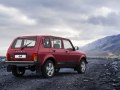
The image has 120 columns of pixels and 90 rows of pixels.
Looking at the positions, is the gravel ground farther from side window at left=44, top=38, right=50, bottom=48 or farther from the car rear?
side window at left=44, top=38, right=50, bottom=48

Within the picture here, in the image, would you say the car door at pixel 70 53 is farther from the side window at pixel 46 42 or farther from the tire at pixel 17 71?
the tire at pixel 17 71

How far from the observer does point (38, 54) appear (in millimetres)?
15234

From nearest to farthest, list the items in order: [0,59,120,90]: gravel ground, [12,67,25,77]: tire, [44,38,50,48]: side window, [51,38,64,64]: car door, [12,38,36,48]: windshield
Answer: [0,59,120,90]: gravel ground, [12,38,36,48]: windshield, [44,38,50,48]: side window, [51,38,64,64]: car door, [12,67,25,77]: tire

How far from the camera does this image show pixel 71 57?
1798cm

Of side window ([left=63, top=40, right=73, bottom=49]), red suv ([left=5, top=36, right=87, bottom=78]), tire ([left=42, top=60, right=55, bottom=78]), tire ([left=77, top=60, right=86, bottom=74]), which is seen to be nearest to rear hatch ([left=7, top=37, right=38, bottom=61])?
red suv ([left=5, top=36, right=87, bottom=78])

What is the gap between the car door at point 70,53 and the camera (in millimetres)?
17547

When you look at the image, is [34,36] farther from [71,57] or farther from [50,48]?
[71,57]

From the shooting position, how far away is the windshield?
622 inches

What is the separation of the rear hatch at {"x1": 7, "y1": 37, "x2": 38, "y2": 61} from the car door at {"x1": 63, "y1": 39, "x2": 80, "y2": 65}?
2213 millimetres

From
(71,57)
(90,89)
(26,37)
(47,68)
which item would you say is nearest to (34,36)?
(26,37)

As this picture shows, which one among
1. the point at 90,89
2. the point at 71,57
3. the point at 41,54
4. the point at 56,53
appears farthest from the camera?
the point at 71,57

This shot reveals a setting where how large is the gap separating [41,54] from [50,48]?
85 cm

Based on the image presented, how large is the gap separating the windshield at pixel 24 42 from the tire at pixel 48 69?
1.08 metres

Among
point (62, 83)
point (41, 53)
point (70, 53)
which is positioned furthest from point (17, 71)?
point (62, 83)
